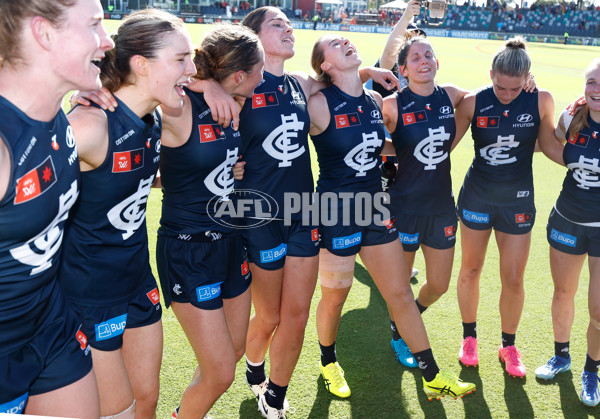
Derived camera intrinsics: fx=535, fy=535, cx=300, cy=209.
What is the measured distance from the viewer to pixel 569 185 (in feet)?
12.8

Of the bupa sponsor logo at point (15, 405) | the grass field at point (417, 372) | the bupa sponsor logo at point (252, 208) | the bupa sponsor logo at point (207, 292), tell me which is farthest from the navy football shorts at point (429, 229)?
the bupa sponsor logo at point (15, 405)

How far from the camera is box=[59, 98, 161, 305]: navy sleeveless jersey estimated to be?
2381 millimetres

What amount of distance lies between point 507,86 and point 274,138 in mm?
1810

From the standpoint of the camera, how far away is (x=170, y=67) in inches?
97.2

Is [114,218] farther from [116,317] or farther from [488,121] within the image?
[488,121]

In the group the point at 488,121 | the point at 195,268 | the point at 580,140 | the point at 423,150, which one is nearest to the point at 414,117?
the point at 423,150

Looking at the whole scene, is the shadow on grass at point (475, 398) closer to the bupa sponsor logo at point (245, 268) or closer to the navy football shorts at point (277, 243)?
the navy football shorts at point (277, 243)

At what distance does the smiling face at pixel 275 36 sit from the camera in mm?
3443

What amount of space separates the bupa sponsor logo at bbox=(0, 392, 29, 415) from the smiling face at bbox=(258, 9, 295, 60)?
2.41 m

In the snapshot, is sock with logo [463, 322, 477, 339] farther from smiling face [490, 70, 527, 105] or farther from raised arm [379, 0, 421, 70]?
raised arm [379, 0, 421, 70]

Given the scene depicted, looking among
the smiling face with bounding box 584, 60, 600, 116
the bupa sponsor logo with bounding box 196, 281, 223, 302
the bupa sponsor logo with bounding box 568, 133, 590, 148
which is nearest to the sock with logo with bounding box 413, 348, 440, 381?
the bupa sponsor logo with bounding box 196, 281, 223, 302

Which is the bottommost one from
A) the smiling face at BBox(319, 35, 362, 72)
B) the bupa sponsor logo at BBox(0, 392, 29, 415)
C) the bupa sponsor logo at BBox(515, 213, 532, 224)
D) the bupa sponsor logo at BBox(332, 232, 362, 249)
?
the bupa sponsor logo at BBox(332, 232, 362, 249)

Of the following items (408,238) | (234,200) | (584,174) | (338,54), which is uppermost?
(338,54)

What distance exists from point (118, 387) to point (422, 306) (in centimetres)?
270
